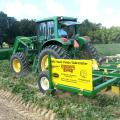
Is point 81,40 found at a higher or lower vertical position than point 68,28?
lower

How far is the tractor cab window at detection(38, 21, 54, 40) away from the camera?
10583mm

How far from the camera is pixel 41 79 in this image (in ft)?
27.2

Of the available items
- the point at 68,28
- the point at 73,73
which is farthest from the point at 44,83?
the point at 68,28

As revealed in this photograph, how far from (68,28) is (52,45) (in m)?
1.02

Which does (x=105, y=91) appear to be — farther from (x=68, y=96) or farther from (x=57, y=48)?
(x=57, y=48)

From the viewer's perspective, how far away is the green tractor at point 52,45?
9.87 meters

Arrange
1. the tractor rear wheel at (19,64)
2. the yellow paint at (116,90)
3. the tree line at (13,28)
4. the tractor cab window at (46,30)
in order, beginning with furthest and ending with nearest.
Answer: the tree line at (13,28) < the tractor rear wheel at (19,64) < the tractor cab window at (46,30) < the yellow paint at (116,90)

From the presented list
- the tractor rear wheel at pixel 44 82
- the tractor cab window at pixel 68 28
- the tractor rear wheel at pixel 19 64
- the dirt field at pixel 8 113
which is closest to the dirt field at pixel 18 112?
the dirt field at pixel 8 113

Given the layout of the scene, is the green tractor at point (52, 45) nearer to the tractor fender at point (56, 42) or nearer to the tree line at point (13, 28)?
the tractor fender at point (56, 42)

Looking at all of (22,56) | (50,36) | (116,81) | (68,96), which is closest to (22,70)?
(22,56)

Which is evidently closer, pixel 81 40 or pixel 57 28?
pixel 57 28

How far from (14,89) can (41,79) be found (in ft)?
2.86

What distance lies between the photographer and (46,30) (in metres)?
10.9

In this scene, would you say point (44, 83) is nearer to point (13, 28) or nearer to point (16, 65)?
point (16, 65)
